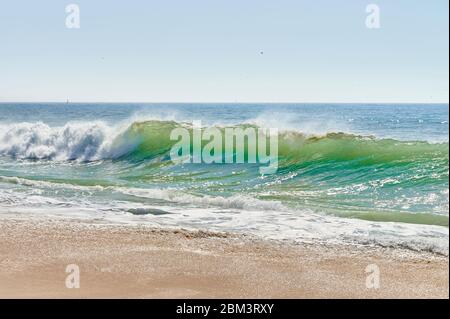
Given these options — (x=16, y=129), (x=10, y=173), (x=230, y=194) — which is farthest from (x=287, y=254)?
(x=16, y=129)

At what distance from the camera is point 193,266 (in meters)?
5.76

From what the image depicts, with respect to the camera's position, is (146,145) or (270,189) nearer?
(270,189)

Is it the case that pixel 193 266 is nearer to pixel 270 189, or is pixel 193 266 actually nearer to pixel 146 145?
pixel 270 189

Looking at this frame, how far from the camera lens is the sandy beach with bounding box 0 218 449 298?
195 inches

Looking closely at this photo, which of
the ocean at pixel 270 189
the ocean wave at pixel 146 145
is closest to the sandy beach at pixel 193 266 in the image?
the ocean at pixel 270 189

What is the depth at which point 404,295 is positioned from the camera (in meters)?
4.94

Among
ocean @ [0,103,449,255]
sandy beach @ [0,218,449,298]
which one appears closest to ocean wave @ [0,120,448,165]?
ocean @ [0,103,449,255]

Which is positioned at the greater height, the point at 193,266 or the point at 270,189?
the point at 193,266

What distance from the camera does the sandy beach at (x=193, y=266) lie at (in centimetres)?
494

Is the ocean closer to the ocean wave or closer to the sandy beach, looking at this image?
the ocean wave

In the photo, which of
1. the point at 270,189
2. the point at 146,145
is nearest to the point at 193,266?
the point at 270,189
